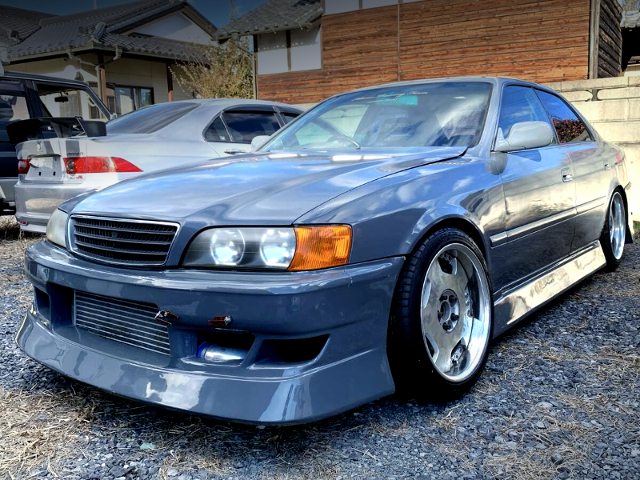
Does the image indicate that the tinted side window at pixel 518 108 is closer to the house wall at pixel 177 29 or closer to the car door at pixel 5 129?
the car door at pixel 5 129

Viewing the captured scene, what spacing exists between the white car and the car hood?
1.75 meters

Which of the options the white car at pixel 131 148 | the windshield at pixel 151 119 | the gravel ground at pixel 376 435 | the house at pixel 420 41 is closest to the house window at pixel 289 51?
the house at pixel 420 41

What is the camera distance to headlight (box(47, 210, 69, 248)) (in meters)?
2.53

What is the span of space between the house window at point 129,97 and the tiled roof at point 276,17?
4443mm

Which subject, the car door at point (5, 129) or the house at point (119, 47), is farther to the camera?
the house at point (119, 47)

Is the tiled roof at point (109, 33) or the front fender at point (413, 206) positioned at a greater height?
the tiled roof at point (109, 33)

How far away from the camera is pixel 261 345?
1.94 m

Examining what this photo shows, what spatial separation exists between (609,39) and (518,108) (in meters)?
11.1

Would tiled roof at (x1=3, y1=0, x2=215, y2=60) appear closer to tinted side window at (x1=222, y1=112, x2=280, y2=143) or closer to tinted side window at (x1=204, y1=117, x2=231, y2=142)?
tinted side window at (x1=222, y1=112, x2=280, y2=143)

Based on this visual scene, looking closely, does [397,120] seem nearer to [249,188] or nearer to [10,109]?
[249,188]

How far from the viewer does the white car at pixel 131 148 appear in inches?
187

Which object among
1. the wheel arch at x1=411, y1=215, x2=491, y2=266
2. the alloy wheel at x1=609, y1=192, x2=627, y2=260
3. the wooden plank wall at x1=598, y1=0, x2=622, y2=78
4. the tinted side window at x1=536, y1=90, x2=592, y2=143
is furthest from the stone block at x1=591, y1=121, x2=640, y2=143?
the wheel arch at x1=411, y1=215, x2=491, y2=266

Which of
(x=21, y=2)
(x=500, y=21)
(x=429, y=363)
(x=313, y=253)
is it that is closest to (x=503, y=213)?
(x=429, y=363)

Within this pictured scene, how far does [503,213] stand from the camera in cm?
286
